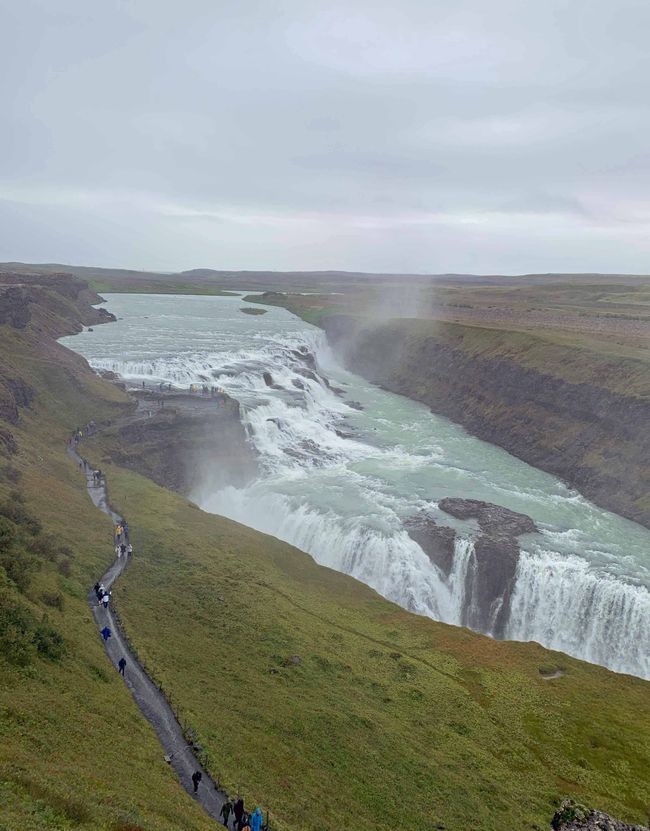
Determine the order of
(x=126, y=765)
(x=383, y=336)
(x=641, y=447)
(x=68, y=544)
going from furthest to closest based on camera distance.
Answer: (x=383, y=336) < (x=641, y=447) < (x=68, y=544) < (x=126, y=765)

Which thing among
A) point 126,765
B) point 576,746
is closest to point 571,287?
point 576,746

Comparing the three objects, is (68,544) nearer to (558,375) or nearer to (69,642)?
(69,642)

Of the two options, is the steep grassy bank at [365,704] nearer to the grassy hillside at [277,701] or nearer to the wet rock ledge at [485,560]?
the grassy hillside at [277,701]

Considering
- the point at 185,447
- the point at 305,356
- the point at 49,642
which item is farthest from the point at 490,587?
the point at 305,356

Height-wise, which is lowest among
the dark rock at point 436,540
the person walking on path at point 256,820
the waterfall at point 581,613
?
→ the waterfall at point 581,613

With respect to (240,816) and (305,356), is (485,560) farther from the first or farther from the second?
(305,356)

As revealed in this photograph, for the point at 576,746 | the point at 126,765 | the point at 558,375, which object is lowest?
the point at 576,746

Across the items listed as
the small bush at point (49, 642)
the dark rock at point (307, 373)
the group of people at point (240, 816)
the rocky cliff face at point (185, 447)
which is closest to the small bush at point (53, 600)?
the small bush at point (49, 642)
